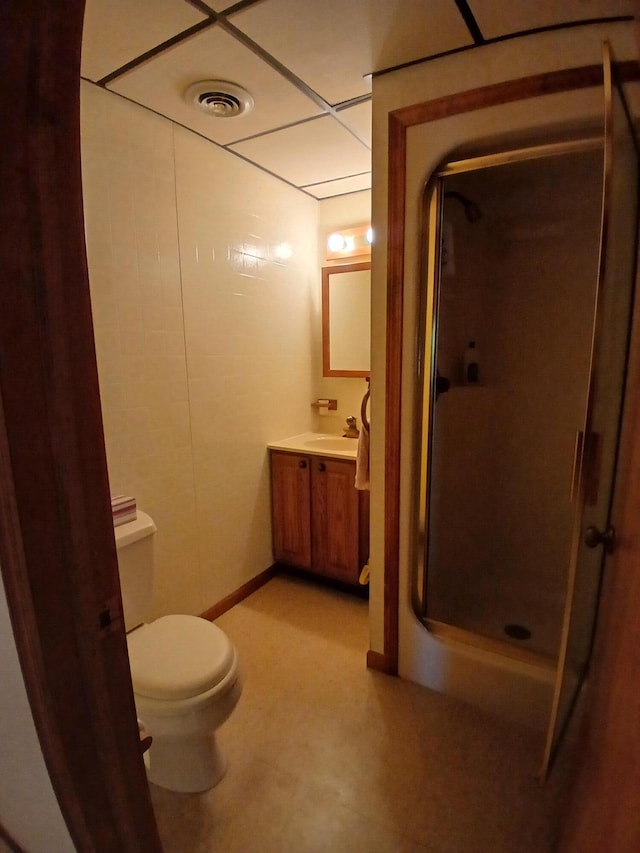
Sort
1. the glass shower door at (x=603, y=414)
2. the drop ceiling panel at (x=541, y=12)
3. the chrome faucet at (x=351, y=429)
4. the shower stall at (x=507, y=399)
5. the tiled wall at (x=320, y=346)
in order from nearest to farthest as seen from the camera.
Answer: the glass shower door at (x=603, y=414) → the drop ceiling panel at (x=541, y=12) → the shower stall at (x=507, y=399) → the tiled wall at (x=320, y=346) → the chrome faucet at (x=351, y=429)

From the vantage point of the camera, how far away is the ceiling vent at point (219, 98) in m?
1.54

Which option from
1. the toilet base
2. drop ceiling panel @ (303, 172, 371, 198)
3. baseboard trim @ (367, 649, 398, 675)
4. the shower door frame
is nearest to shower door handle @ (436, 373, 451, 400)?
the shower door frame

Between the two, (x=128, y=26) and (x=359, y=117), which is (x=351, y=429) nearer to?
(x=359, y=117)

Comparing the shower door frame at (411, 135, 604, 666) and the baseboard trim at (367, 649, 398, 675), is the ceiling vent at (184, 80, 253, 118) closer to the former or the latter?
the shower door frame at (411, 135, 604, 666)

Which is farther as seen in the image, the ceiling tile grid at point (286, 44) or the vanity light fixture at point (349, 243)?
the vanity light fixture at point (349, 243)

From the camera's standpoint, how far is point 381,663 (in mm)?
1854

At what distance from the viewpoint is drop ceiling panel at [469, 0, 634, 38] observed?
115cm

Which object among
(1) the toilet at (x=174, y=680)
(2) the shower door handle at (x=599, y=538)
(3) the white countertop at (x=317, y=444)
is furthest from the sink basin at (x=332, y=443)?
(2) the shower door handle at (x=599, y=538)

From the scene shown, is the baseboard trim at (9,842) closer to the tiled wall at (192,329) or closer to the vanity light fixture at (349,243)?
the tiled wall at (192,329)

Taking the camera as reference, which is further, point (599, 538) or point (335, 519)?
point (335, 519)

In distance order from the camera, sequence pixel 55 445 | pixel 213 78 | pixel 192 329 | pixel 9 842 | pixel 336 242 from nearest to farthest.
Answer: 1. pixel 55 445
2. pixel 9 842
3. pixel 213 78
4. pixel 192 329
5. pixel 336 242

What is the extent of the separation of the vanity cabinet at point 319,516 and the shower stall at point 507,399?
0.52 meters

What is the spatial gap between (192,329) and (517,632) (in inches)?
82.0

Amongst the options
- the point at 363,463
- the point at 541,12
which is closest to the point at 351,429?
the point at 363,463
